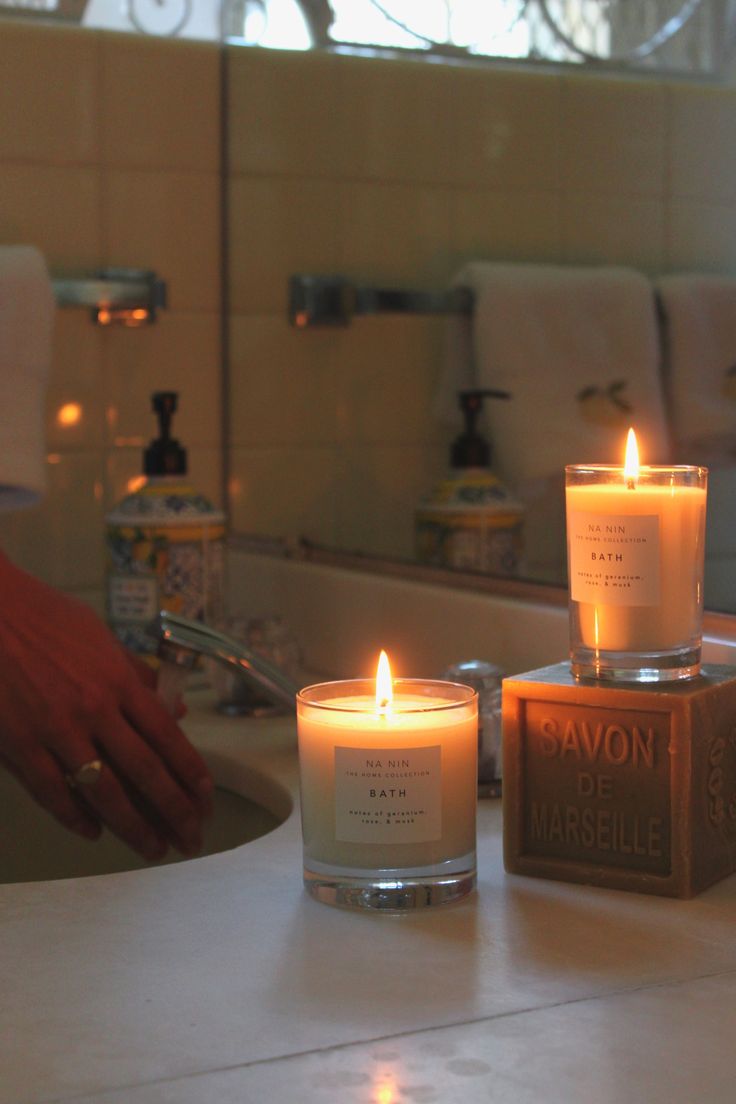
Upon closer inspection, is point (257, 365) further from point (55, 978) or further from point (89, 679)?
point (55, 978)

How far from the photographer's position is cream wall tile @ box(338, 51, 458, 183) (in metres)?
1.21

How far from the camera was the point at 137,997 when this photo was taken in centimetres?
52

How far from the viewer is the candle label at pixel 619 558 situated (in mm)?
631

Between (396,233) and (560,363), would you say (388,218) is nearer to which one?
(396,233)

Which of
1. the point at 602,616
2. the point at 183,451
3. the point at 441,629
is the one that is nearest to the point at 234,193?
the point at 183,451

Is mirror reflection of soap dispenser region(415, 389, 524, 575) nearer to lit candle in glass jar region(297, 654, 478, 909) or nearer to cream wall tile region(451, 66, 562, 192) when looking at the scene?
cream wall tile region(451, 66, 562, 192)

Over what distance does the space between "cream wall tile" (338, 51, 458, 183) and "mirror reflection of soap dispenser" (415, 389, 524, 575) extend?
213 mm

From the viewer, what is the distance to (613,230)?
3.33ft

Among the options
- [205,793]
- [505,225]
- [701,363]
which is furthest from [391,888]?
[505,225]

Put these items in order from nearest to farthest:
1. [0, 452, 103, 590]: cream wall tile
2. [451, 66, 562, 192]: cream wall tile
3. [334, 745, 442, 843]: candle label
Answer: [334, 745, 442, 843]: candle label → [451, 66, 562, 192]: cream wall tile → [0, 452, 103, 590]: cream wall tile

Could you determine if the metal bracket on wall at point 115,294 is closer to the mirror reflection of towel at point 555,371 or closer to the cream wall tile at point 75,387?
the cream wall tile at point 75,387

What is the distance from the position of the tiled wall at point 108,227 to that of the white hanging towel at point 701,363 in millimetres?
540

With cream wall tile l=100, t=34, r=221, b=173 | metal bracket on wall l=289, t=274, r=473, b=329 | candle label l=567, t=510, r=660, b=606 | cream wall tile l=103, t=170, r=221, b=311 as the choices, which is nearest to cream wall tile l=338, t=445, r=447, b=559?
metal bracket on wall l=289, t=274, r=473, b=329

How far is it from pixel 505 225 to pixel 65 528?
49 centimetres
